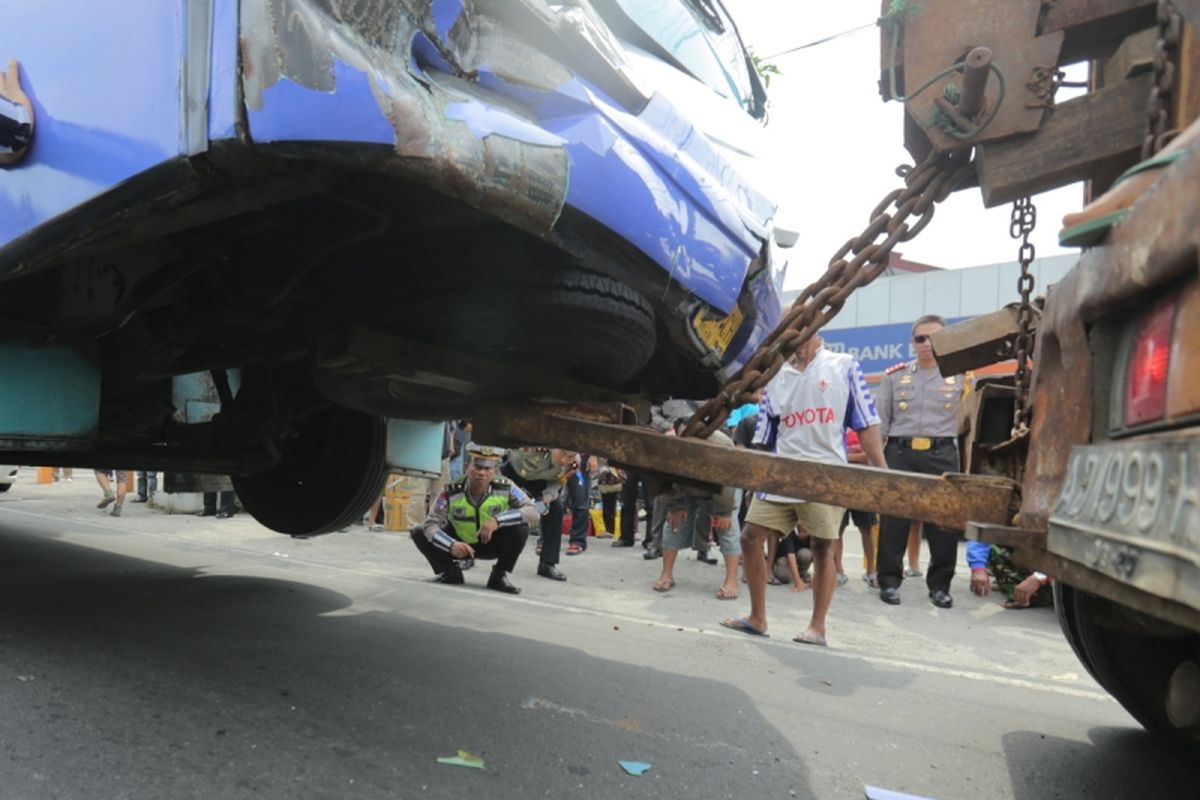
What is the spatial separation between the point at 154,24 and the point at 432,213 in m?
0.67

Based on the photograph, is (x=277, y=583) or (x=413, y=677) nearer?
(x=413, y=677)

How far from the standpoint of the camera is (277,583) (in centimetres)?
440

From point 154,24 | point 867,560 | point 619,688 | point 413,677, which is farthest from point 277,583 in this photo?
point 867,560

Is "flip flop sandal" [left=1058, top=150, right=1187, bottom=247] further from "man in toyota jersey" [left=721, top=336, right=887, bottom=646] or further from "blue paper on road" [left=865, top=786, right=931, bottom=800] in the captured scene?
"man in toyota jersey" [left=721, top=336, right=887, bottom=646]

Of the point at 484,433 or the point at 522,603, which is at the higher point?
the point at 484,433

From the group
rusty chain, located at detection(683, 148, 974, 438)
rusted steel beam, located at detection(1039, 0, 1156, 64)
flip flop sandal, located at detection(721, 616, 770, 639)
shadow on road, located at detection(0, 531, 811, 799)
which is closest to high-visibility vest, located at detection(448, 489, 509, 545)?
shadow on road, located at detection(0, 531, 811, 799)

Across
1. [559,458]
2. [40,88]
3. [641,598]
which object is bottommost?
[641,598]

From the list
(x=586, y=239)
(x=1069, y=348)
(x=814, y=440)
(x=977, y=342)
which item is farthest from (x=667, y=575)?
(x=1069, y=348)

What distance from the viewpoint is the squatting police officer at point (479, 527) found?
5.14m

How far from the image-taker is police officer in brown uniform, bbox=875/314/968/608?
5.50 meters

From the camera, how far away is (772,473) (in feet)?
6.95

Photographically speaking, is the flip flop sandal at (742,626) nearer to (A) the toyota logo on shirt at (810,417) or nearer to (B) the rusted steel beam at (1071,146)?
(A) the toyota logo on shirt at (810,417)

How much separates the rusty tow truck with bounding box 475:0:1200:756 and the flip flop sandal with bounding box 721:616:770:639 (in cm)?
192

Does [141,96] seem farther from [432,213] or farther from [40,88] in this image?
[432,213]
